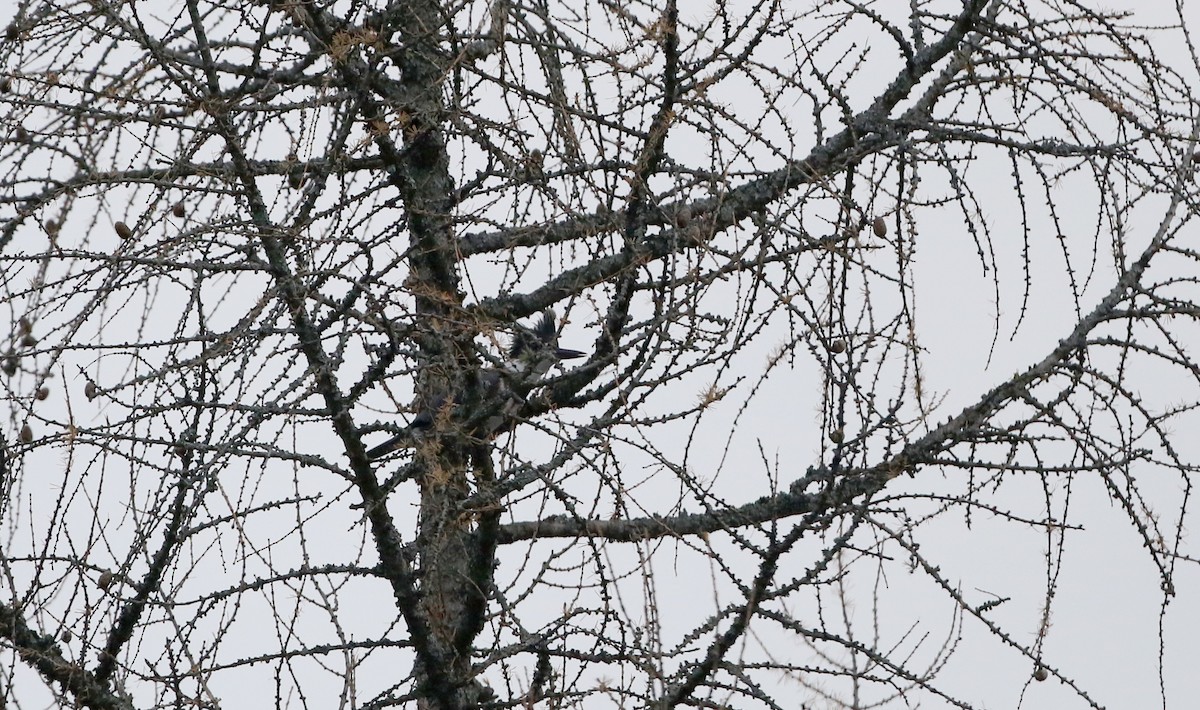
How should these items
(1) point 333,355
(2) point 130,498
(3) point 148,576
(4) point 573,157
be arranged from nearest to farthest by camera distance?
1. (4) point 573,157
2. (2) point 130,498
3. (1) point 333,355
4. (3) point 148,576

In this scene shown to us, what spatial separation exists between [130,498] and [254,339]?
1.36 feet

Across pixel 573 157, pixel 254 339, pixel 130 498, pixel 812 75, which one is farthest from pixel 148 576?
pixel 812 75

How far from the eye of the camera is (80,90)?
3.07m

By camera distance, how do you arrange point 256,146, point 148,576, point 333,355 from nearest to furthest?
point 333,355, point 148,576, point 256,146

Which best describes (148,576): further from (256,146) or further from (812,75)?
(812,75)

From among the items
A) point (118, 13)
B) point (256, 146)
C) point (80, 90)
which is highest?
point (256, 146)

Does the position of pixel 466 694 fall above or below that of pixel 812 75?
below

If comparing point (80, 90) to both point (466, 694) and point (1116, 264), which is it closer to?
point (466, 694)

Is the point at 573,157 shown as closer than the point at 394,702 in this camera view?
Yes

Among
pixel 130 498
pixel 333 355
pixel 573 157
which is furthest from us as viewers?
pixel 333 355

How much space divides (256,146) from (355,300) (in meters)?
1.03

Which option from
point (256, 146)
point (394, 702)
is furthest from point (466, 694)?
point (256, 146)

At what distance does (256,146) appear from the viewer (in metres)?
4.09

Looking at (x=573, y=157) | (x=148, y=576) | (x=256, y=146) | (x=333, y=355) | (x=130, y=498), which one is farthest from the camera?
(x=256, y=146)
